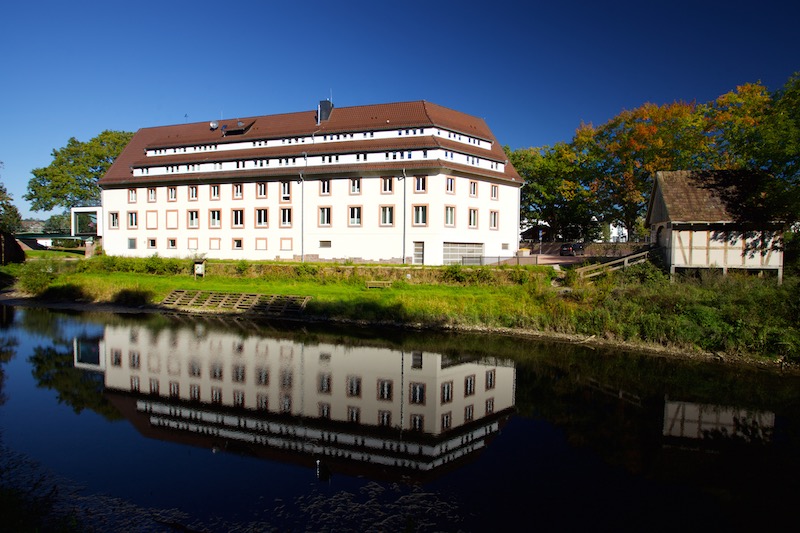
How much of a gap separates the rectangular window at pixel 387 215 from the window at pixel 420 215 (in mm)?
2020

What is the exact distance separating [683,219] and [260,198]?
3254 cm

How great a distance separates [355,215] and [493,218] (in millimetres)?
11693

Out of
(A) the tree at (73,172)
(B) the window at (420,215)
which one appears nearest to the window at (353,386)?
(B) the window at (420,215)

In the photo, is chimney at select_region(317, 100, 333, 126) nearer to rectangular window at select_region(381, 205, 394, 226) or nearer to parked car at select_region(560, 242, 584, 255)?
rectangular window at select_region(381, 205, 394, 226)

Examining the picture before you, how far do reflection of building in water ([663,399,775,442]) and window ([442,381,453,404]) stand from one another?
6111mm

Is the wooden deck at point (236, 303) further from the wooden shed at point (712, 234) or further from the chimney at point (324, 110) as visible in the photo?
the wooden shed at point (712, 234)

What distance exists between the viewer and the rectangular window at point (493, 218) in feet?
139

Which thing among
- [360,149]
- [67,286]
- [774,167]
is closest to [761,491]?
[774,167]

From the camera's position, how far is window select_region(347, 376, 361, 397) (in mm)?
16031

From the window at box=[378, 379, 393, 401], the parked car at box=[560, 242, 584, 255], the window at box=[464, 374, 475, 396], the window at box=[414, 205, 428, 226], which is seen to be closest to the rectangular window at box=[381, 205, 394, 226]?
the window at box=[414, 205, 428, 226]

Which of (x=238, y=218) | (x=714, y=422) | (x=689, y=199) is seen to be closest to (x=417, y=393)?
(x=714, y=422)

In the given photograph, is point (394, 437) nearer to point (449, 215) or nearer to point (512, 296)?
point (512, 296)

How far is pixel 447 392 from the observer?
654 inches

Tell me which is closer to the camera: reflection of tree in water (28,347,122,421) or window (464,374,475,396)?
reflection of tree in water (28,347,122,421)
